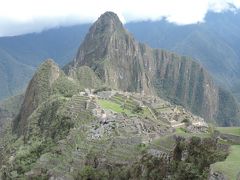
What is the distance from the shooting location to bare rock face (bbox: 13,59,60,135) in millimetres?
103375

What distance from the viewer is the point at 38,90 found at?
10644cm

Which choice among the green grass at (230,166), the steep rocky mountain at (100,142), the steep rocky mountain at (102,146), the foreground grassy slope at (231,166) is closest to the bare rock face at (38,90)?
the steep rocky mountain at (100,142)

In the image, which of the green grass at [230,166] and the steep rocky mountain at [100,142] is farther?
the steep rocky mountain at [100,142]

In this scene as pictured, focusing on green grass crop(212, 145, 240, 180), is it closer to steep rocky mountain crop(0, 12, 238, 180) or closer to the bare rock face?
steep rocky mountain crop(0, 12, 238, 180)

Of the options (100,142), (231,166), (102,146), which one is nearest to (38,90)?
(100,142)

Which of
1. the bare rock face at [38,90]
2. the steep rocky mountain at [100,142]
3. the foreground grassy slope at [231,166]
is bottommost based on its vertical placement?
the bare rock face at [38,90]

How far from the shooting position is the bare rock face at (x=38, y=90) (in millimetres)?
103375

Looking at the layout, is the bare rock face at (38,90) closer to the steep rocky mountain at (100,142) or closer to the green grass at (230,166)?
A: the steep rocky mountain at (100,142)

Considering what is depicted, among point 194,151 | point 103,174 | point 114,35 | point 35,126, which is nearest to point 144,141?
point 103,174

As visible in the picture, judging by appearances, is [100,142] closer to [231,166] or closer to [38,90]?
[231,166]

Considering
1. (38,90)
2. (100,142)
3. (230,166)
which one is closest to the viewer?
(230,166)

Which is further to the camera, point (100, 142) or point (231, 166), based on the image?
point (100, 142)

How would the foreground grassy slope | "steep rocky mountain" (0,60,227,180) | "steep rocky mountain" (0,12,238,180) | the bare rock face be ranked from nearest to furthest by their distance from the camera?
1. the foreground grassy slope
2. "steep rocky mountain" (0,12,238,180)
3. "steep rocky mountain" (0,60,227,180)
4. the bare rock face

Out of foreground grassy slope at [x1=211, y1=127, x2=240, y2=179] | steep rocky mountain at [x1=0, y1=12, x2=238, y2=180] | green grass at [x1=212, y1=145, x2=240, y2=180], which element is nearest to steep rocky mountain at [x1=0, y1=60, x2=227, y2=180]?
steep rocky mountain at [x1=0, y1=12, x2=238, y2=180]
